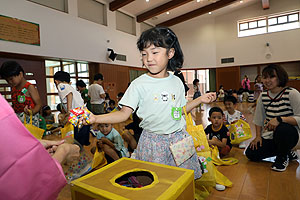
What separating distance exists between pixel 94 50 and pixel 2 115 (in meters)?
8.41

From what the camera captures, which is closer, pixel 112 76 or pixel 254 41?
pixel 112 76

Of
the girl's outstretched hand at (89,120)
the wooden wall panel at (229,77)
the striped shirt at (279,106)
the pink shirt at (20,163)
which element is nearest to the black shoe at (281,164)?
the striped shirt at (279,106)

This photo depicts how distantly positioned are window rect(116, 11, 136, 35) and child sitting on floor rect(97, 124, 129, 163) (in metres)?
8.48

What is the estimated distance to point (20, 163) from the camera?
1.43ft

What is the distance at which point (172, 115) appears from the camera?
1.22 meters

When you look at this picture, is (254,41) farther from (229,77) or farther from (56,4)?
(56,4)

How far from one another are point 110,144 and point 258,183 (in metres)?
1.65

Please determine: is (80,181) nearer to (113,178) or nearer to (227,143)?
(113,178)

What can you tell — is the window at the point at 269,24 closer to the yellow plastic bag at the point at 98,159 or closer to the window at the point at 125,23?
the window at the point at 125,23

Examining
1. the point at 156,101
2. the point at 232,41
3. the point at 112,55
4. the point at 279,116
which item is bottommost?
the point at 279,116

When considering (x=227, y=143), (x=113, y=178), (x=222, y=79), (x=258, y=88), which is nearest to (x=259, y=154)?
(x=227, y=143)

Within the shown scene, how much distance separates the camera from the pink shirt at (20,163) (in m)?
0.42

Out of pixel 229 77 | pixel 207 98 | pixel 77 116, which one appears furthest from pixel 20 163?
pixel 229 77

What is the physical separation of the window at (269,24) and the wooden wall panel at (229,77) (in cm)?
229
